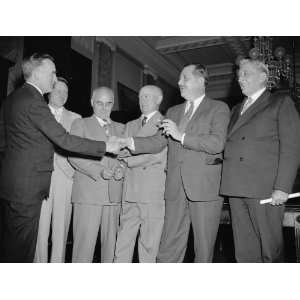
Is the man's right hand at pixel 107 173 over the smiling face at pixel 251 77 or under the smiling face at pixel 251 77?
under

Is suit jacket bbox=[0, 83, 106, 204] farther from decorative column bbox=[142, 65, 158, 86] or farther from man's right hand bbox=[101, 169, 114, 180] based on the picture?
decorative column bbox=[142, 65, 158, 86]

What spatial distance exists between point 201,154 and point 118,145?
2.25 feet

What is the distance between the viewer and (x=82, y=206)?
2598 millimetres

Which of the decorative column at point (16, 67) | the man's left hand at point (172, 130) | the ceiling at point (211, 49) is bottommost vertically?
the man's left hand at point (172, 130)

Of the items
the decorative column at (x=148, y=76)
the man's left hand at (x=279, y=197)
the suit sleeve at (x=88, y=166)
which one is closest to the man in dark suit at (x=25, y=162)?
the suit sleeve at (x=88, y=166)

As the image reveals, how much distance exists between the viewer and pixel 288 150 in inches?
80.0

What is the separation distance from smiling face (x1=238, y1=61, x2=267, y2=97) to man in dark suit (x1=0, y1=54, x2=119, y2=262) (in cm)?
137

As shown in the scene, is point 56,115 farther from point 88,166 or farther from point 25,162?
point 25,162

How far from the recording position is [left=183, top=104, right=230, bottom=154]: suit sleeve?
2229mm

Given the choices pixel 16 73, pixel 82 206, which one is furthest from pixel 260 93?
pixel 16 73

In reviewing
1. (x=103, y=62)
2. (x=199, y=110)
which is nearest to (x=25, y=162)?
(x=199, y=110)

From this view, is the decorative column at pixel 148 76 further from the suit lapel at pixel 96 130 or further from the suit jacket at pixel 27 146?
the suit jacket at pixel 27 146

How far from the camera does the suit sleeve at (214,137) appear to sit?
2229mm
